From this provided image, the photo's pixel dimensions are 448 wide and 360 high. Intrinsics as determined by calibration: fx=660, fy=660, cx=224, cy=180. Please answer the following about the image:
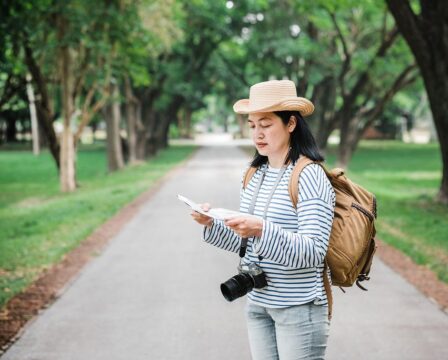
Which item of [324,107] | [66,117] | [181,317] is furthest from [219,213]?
[324,107]

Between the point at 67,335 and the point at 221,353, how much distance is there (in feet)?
4.56

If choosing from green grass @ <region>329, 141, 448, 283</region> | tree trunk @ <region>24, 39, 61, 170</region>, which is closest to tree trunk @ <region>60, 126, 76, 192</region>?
tree trunk @ <region>24, 39, 61, 170</region>

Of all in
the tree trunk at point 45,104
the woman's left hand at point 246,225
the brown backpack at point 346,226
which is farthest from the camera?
the tree trunk at point 45,104

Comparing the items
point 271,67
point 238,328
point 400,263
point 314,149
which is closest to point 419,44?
point 400,263

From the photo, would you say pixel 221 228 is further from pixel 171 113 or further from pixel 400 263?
pixel 171 113

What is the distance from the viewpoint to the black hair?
273 centimetres

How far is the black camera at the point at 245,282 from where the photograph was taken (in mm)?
2697

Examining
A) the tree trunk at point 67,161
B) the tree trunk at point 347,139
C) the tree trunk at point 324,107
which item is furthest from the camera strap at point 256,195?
the tree trunk at point 324,107

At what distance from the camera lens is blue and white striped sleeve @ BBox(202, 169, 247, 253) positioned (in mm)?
272

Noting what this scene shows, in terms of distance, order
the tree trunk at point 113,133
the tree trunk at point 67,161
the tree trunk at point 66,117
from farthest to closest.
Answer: the tree trunk at point 113,133, the tree trunk at point 67,161, the tree trunk at point 66,117

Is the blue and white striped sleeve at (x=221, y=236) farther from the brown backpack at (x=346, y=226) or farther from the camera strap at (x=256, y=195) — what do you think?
the brown backpack at (x=346, y=226)

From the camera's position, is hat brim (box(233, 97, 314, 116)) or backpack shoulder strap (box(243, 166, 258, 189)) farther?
backpack shoulder strap (box(243, 166, 258, 189))

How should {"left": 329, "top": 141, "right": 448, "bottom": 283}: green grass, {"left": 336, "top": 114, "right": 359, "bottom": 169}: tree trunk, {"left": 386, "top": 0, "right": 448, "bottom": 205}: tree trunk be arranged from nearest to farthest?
1. {"left": 329, "top": 141, "right": 448, "bottom": 283}: green grass
2. {"left": 386, "top": 0, "right": 448, "bottom": 205}: tree trunk
3. {"left": 336, "top": 114, "right": 359, "bottom": 169}: tree trunk

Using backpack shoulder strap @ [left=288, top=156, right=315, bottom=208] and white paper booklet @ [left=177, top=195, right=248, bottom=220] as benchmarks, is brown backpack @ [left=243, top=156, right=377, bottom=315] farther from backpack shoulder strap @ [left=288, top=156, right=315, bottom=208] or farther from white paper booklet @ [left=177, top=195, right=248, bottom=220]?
white paper booklet @ [left=177, top=195, right=248, bottom=220]
